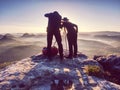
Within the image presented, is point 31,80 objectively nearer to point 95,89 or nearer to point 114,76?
point 95,89

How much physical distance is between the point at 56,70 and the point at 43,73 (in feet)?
2.62

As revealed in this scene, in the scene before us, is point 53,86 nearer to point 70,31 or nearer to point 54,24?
point 54,24

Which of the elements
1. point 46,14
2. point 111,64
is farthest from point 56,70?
point 111,64

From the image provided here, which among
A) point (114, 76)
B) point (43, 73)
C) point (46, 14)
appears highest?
point (46, 14)

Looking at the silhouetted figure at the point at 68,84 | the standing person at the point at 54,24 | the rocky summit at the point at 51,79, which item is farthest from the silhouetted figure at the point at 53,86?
the standing person at the point at 54,24

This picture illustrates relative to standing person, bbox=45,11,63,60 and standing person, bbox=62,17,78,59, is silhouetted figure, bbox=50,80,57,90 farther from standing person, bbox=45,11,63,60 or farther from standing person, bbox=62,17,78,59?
standing person, bbox=62,17,78,59

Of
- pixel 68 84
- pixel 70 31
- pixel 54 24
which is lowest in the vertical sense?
→ pixel 68 84

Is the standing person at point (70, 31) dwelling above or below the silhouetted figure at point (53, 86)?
above

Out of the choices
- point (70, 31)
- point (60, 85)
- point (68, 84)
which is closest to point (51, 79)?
point (60, 85)

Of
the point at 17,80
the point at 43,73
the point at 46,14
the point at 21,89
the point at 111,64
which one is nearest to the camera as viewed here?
the point at 21,89

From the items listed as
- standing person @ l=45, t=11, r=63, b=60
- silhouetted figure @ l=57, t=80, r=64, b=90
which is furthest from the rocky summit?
standing person @ l=45, t=11, r=63, b=60

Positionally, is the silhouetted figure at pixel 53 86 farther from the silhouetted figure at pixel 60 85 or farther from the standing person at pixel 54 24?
the standing person at pixel 54 24

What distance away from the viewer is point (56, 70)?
1134 cm

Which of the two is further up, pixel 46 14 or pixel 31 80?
pixel 46 14
